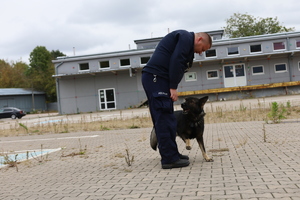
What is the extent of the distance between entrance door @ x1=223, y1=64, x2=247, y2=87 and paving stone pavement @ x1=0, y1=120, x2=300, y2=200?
30.8 meters

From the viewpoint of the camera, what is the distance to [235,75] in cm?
3756

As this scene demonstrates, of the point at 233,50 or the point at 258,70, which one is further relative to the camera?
the point at 258,70

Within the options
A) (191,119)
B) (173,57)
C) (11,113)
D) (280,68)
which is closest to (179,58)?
(173,57)

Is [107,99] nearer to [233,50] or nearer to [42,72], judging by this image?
[233,50]

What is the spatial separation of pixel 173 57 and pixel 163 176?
1613mm

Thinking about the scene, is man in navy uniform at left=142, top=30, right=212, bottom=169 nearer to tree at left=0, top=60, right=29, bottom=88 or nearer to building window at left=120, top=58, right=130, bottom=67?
building window at left=120, top=58, right=130, bottom=67

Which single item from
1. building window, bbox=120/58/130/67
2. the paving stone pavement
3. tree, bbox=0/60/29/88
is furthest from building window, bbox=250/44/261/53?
tree, bbox=0/60/29/88

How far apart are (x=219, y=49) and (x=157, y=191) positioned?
113 feet

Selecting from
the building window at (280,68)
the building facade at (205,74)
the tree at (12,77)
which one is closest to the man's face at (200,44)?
the building facade at (205,74)

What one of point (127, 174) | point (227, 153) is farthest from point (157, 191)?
point (227, 153)

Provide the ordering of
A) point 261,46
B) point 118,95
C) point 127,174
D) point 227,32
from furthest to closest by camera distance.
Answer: point 227,32
point 118,95
point 261,46
point 127,174

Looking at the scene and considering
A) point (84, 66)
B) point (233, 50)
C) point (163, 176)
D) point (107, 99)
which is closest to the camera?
point (163, 176)

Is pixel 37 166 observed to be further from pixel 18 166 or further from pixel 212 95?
pixel 212 95

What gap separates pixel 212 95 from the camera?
37000mm
